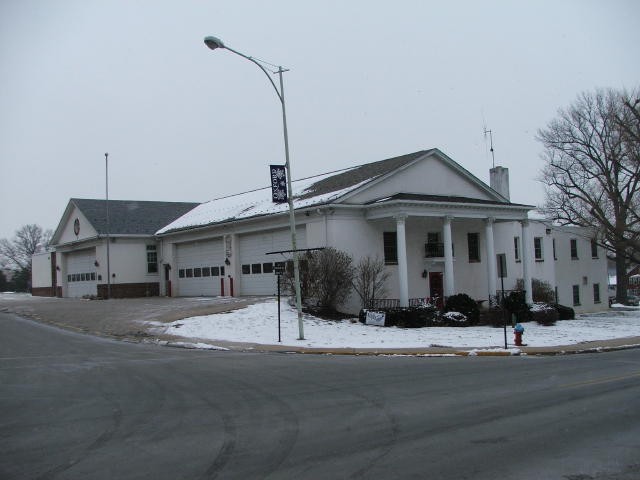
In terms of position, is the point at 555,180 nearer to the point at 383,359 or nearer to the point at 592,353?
the point at 592,353

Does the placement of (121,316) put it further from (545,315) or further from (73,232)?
(73,232)

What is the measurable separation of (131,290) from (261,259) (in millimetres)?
14480

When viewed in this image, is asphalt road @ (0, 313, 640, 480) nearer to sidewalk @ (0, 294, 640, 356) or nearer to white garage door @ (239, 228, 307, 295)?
sidewalk @ (0, 294, 640, 356)

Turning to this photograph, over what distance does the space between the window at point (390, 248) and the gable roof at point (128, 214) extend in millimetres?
21070

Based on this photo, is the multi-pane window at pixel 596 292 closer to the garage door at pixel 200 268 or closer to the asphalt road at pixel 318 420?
the garage door at pixel 200 268

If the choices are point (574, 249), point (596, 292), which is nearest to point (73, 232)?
point (574, 249)

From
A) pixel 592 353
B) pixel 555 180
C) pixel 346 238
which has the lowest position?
pixel 592 353

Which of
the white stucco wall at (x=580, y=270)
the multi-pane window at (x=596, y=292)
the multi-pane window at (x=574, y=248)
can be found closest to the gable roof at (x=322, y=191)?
the white stucco wall at (x=580, y=270)

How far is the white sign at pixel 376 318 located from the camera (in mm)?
25922

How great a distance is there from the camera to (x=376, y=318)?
26.1 meters

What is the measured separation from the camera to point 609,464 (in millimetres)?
6359

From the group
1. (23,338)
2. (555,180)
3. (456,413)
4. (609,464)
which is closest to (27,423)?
(456,413)

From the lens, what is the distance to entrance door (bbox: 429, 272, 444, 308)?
108 ft

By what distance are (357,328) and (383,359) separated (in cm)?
798
